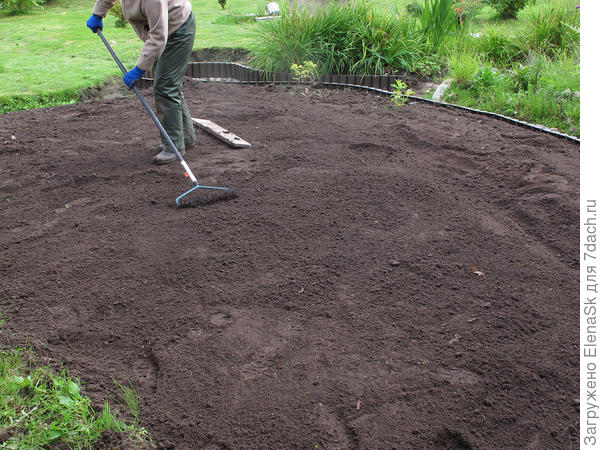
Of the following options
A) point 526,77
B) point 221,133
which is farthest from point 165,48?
point 526,77

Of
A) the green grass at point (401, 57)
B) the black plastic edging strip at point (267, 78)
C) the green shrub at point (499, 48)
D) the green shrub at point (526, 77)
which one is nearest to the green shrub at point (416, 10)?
the green grass at point (401, 57)

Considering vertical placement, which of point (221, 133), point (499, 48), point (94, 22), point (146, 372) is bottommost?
point (146, 372)

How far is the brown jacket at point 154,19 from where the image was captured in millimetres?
3453

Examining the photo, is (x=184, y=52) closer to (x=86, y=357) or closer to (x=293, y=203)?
(x=293, y=203)

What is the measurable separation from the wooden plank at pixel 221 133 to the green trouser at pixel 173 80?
15.8 inches

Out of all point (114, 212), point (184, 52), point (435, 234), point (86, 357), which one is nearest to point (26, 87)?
point (184, 52)

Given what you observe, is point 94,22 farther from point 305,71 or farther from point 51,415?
point 51,415

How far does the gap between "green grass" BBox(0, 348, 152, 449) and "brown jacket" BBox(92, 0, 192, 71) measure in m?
2.36

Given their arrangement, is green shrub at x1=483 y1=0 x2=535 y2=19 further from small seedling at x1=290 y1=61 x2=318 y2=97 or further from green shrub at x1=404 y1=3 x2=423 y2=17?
small seedling at x1=290 y1=61 x2=318 y2=97

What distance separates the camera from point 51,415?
5.99ft

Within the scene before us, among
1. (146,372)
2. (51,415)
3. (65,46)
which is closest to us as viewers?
(51,415)

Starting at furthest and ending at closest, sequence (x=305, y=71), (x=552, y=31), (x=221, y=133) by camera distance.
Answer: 1. (x=552, y=31)
2. (x=305, y=71)
3. (x=221, y=133)

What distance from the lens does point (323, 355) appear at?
6.99ft

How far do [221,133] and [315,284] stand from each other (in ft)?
7.85
